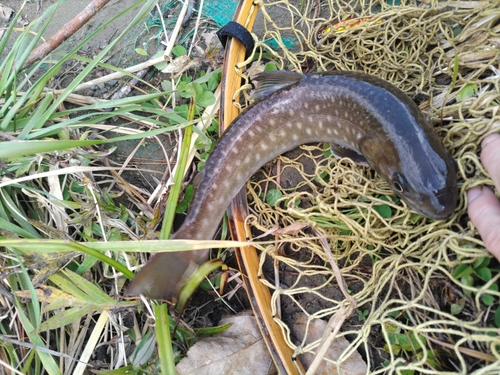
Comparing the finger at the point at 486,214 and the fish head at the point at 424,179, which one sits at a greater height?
the fish head at the point at 424,179

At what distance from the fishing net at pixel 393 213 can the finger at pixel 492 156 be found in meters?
0.07

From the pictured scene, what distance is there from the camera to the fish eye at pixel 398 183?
204cm

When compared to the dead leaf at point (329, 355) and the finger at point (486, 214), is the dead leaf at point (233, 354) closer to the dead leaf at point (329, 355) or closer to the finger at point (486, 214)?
the dead leaf at point (329, 355)

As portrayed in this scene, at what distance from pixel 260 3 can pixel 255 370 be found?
2225 millimetres

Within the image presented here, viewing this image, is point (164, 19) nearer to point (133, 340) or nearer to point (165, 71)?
point (165, 71)

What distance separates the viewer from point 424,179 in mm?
1941

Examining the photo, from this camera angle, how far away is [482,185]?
193cm

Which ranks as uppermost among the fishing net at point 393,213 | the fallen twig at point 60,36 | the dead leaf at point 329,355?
the fallen twig at point 60,36

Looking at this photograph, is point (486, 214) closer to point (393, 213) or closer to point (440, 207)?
point (440, 207)

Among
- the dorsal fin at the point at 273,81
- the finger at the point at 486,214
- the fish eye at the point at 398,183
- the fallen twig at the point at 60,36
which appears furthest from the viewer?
the fallen twig at the point at 60,36

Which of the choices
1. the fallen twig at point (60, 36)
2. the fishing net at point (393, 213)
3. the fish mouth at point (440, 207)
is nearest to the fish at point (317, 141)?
the fish mouth at point (440, 207)

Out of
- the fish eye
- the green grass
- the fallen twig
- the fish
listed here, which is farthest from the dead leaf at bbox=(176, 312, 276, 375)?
the fallen twig

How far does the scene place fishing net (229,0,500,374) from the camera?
74.8 inches

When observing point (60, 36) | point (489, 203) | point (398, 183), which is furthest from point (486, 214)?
point (60, 36)
